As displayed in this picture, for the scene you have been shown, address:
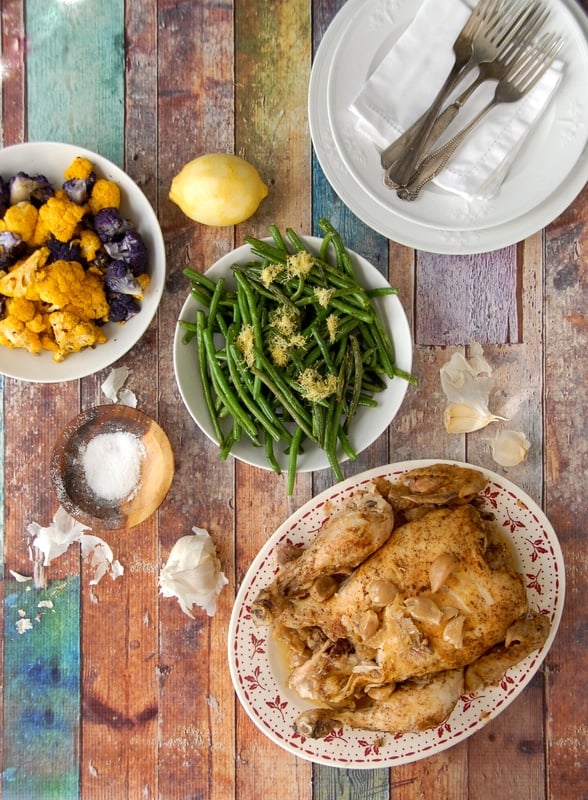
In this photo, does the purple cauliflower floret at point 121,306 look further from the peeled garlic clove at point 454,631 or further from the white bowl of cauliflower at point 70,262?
the peeled garlic clove at point 454,631

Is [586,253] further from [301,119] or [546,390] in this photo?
[301,119]

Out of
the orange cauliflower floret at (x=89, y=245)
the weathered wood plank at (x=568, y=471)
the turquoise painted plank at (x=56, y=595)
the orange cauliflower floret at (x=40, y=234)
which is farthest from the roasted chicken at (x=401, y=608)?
the orange cauliflower floret at (x=40, y=234)

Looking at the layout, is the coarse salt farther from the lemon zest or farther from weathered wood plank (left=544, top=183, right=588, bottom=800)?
weathered wood plank (left=544, top=183, right=588, bottom=800)

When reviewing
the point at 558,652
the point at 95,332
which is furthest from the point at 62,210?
the point at 558,652

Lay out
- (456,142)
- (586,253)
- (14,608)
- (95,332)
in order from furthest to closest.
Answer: (14,608), (586,253), (95,332), (456,142)

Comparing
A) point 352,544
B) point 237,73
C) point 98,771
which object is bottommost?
point 98,771
